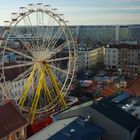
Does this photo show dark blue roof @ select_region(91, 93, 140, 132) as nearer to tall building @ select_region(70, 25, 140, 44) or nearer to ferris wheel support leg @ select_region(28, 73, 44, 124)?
ferris wheel support leg @ select_region(28, 73, 44, 124)

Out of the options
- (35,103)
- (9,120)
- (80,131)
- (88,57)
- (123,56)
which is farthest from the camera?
(123,56)

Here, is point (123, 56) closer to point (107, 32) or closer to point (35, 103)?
point (35, 103)

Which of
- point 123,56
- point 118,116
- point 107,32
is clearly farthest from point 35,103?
point 107,32

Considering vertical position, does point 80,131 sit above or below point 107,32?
below

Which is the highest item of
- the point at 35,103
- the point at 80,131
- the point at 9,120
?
the point at 35,103

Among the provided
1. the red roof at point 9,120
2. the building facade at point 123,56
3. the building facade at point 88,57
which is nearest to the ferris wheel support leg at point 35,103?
the red roof at point 9,120

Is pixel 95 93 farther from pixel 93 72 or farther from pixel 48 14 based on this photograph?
pixel 93 72

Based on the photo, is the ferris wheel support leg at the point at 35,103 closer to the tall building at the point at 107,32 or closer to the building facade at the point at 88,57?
the building facade at the point at 88,57
